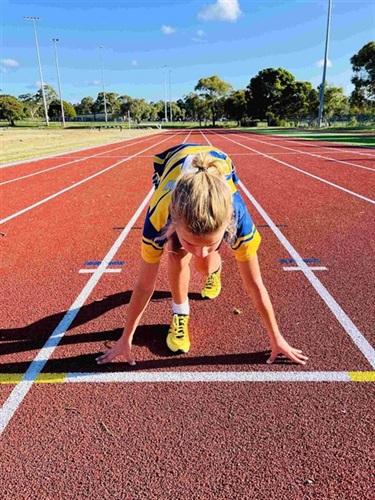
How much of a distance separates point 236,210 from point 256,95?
8022 centimetres

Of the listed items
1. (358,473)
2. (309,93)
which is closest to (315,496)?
(358,473)

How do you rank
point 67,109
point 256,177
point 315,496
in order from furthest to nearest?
1. point 67,109
2. point 256,177
3. point 315,496

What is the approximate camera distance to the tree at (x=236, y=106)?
82.8 meters

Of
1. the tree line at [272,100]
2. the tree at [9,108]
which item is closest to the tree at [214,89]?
the tree line at [272,100]

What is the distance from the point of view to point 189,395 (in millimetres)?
2564

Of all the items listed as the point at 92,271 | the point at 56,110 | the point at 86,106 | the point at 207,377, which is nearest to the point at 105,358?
the point at 207,377

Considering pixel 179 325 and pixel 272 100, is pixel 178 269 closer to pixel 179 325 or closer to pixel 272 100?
pixel 179 325

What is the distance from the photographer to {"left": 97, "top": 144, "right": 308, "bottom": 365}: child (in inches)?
71.2

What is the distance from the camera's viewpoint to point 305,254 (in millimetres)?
5082

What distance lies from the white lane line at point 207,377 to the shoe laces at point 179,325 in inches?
13.5

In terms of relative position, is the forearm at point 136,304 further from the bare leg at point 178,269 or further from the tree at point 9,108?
the tree at point 9,108

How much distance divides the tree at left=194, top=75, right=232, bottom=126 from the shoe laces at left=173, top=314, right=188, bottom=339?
9226cm

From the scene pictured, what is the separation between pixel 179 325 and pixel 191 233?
1.38m

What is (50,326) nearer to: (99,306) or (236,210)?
(99,306)
